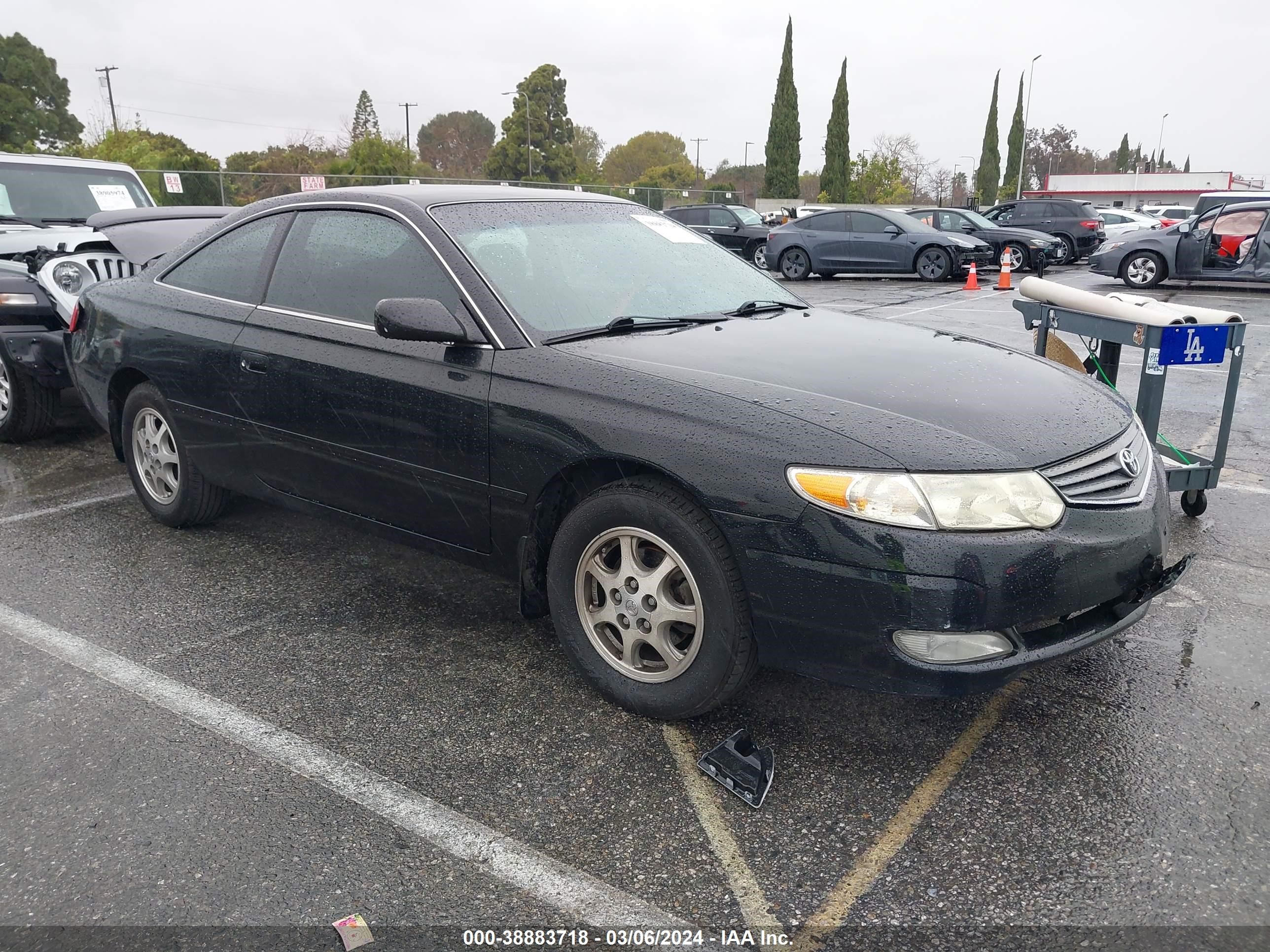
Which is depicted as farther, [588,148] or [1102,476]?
[588,148]

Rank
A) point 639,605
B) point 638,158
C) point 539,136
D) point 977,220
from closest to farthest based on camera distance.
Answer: point 639,605 < point 977,220 < point 539,136 < point 638,158

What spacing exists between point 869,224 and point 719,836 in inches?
737

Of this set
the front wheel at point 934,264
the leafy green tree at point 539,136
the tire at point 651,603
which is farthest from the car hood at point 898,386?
the leafy green tree at point 539,136

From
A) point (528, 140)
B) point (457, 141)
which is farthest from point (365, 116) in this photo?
point (528, 140)

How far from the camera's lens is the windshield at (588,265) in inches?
137

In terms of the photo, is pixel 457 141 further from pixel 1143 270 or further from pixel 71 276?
pixel 71 276

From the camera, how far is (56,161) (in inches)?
323

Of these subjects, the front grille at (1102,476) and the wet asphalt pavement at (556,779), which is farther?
the front grille at (1102,476)

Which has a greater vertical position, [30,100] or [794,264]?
[30,100]

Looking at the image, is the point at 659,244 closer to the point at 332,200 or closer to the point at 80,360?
the point at 332,200

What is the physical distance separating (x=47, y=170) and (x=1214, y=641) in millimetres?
8617

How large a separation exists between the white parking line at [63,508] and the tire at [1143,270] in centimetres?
1592

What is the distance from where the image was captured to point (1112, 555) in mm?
2738

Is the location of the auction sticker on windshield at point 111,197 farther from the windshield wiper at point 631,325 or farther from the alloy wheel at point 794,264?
the alloy wheel at point 794,264
